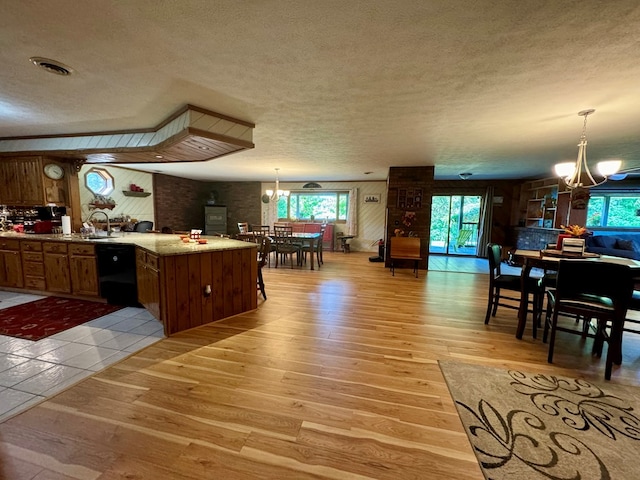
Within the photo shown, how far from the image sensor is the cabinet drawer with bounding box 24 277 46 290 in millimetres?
3756

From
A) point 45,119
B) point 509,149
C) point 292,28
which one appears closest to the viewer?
point 292,28

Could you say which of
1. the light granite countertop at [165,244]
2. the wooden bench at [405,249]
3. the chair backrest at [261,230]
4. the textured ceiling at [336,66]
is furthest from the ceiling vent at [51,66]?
the wooden bench at [405,249]

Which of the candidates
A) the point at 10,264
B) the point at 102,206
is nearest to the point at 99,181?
the point at 102,206

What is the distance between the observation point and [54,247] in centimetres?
364

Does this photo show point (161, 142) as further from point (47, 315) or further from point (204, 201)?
point (204, 201)

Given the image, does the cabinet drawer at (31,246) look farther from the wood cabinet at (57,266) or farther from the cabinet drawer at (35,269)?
the cabinet drawer at (35,269)

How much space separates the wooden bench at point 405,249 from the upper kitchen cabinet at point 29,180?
20.0 ft

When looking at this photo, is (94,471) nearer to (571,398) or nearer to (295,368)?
(295,368)

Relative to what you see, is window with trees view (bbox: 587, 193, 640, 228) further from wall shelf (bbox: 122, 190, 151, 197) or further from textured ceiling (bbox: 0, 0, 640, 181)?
wall shelf (bbox: 122, 190, 151, 197)

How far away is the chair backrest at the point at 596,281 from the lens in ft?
6.75

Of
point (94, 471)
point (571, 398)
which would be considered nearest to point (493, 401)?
point (571, 398)

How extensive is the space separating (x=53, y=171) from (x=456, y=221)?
959 centimetres

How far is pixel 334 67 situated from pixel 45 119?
3.69 meters

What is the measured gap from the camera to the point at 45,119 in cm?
321
